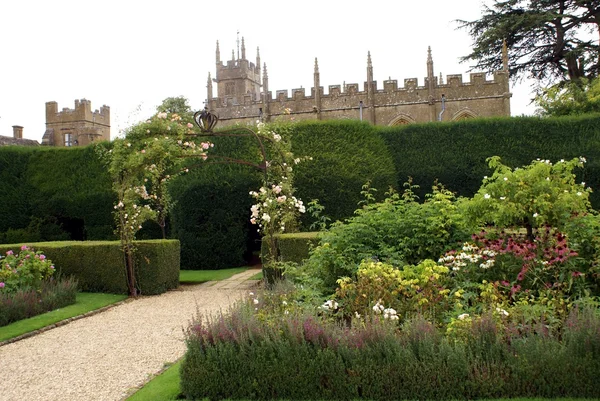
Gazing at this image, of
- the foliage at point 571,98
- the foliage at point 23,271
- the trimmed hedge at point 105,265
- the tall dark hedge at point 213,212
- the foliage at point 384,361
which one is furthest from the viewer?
the foliage at point 571,98

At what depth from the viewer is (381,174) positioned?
14.1m

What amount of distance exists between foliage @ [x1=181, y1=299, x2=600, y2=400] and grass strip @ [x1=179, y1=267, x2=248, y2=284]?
26.5 ft

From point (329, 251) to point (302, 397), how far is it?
2442 mm

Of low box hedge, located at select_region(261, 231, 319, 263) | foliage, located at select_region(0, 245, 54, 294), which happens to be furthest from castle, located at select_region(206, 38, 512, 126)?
foliage, located at select_region(0, 245, 54, 294)

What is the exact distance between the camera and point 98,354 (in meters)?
5.97

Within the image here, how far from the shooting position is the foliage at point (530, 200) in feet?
19.3

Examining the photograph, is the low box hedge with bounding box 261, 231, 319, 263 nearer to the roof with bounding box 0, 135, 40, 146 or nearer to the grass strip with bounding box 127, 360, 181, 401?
the grass strip with bounding box 127, 360, 181, 401

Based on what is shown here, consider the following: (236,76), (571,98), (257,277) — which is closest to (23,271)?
(257,277)

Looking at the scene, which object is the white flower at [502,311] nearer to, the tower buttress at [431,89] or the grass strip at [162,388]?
the grass strip at [162,388]

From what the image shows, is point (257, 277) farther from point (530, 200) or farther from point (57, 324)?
point (530, 200)

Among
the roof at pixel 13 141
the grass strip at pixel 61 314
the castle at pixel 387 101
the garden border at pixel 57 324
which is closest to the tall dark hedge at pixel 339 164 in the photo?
the grass strip at pixel 61 314

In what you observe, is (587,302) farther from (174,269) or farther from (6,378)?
(174,269)

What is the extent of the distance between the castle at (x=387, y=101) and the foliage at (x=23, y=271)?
1537 cm

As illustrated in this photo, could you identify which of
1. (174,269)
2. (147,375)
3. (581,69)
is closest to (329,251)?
(147,375)
